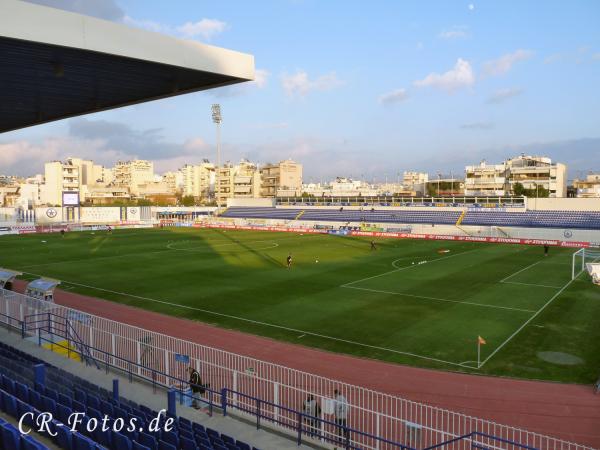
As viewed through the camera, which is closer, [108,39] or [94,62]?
[108,39]

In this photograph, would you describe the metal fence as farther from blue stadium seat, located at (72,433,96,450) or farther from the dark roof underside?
the dark roof underside

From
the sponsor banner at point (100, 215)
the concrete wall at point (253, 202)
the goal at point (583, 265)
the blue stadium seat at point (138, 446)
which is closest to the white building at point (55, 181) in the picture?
the sponsor banner at point (100, 215)

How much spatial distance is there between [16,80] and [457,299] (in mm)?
23799

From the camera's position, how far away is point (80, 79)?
13.1 m

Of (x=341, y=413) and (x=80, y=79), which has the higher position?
(x=80, y=79)

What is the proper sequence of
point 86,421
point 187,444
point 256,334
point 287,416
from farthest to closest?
point 256,334 → point 287,416 → point 86,421 → point 187,444

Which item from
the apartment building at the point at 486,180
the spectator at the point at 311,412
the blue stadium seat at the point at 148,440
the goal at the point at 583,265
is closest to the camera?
the blue stadium seat at the point at 148,440

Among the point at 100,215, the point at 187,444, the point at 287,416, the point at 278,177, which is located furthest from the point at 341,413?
the point at 278,177

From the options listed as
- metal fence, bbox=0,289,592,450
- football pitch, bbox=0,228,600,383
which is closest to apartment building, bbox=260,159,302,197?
football pitch, bbox=0,228,600,383

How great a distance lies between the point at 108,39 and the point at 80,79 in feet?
11.3

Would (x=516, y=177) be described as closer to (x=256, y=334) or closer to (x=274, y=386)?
(x=256, y=334)

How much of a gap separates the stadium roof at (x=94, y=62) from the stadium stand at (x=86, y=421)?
6.96 meters

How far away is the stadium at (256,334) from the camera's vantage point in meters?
10.3

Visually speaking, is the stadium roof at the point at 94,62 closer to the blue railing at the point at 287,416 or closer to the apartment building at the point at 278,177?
the blue railing at the point at 287,416
